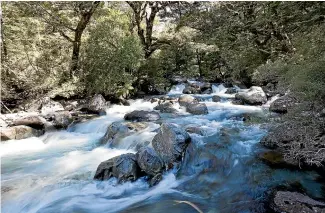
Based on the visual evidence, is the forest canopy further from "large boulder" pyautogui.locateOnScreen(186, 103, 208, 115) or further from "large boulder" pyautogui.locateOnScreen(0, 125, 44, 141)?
"large boulder" pyautogui.locateOnScreen(0, 125, 44, 141)

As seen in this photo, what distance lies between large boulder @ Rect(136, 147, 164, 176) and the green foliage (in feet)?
21.8

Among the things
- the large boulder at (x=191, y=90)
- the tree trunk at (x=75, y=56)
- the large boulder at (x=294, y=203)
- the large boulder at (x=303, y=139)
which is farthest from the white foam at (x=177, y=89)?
the large boulder at (x=294, y=203)

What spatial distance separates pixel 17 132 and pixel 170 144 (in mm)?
4736

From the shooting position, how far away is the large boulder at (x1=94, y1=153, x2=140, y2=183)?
530 centimetres

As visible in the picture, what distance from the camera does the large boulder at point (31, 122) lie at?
28.1 feet

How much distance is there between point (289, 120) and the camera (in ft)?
16.7

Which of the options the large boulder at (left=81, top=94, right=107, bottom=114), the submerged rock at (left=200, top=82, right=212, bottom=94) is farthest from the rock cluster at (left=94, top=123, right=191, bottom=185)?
the submerged rock at (left=200, top=82, right=212, bottom=94)

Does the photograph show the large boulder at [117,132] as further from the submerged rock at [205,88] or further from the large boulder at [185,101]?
the submerged rock at [205,88]

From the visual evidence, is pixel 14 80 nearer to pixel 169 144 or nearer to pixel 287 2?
pixel 169 144

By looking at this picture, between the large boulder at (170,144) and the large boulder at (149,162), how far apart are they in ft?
0.52

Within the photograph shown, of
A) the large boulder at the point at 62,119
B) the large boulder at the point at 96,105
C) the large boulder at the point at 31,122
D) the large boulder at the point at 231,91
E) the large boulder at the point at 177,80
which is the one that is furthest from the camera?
the large boulder at the point at 177,80

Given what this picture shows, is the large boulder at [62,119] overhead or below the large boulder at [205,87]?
below

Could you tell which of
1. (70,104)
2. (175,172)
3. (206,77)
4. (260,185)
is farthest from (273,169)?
(206,77)

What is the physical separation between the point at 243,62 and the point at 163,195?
316 inches
